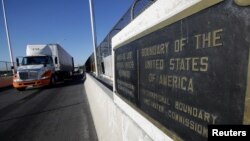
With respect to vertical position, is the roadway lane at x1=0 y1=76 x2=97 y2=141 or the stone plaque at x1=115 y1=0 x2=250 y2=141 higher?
the stone plaque at x1=115 y1=0 x2=250 y2=141

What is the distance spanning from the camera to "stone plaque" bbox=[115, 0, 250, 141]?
100 centimetres

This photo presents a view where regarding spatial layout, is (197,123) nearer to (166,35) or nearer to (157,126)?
(157,126)

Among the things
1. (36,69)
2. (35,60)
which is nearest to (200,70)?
(36,69)

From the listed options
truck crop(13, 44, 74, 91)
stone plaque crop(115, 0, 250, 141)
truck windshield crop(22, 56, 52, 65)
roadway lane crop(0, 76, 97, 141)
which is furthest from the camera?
truck windshield crop(22, 56, 52, 65)

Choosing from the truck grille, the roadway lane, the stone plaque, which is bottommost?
the roadway lane

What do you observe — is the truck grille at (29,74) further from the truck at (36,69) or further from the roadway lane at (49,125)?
the roadway lane at (49,125)

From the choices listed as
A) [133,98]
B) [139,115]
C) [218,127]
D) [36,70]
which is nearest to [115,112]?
[133,98]

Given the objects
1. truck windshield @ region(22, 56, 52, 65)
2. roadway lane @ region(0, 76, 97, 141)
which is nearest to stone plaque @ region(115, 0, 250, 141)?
roadway lane @ region(0, 76, 97, 141)

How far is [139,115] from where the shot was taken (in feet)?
7.25

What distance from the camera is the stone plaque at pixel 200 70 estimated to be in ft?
3.27

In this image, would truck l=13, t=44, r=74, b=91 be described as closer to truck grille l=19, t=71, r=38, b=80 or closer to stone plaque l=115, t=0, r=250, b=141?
truck grille l=19, t=71, r=38, b=80

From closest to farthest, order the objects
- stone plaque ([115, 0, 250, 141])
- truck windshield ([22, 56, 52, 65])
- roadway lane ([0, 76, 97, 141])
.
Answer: stone plaque ([115, 0, 250, 141]) → roadway lane ([0, 76, 97, 141]) → truck windshield ([22, 56, 52, 65])

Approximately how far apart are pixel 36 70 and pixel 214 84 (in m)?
18.2

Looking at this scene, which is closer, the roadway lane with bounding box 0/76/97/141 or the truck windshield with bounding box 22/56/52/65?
the roadway lane with bounding box 0/76/97/141
